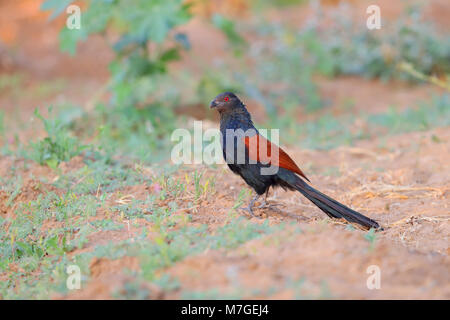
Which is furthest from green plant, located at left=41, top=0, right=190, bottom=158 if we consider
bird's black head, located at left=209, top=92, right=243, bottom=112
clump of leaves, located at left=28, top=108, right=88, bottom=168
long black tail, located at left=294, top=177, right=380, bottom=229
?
long black tail, located at left=294, top=177, right=380, bottom=229

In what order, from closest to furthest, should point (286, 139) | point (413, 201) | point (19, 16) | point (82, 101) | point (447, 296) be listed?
point (447, 296)
point (413, 201)
point (286, 139)
point (82, 101)
point (19, 16)

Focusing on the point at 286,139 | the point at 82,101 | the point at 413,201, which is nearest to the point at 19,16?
the point at 82,101

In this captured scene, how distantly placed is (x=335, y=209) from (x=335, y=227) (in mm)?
356

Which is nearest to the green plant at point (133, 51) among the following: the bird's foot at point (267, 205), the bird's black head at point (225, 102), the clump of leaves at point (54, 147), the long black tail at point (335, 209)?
the clump of leaves at point (54, 147)

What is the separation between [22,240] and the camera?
3770 mm

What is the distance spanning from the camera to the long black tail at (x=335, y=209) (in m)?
3.92

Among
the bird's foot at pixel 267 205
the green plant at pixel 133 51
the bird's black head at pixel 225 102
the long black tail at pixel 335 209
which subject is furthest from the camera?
the green plant at pixel 133 51

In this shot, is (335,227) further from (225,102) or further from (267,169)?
(225,102)

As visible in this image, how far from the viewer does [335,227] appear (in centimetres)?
364

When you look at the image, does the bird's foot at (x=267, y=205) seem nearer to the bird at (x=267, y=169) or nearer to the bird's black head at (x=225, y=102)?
the bird at (x=267, y=169)

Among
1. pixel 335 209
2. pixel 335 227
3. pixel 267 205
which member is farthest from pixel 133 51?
pixel 335 227

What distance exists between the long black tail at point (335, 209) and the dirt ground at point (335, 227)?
0.08 meters

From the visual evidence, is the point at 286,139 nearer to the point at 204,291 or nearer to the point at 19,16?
the point at 204,291
